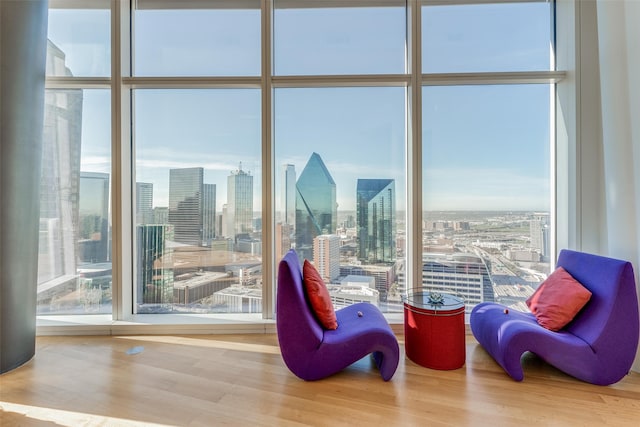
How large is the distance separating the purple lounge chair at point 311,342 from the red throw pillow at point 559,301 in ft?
4.15

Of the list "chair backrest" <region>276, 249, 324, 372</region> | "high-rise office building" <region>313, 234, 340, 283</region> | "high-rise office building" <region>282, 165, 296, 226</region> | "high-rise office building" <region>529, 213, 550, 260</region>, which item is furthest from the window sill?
"high-rise office building" <region>529, 213, 550, 260</region>

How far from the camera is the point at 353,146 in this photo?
10.3 feet

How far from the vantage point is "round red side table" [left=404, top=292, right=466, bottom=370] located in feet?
7.52

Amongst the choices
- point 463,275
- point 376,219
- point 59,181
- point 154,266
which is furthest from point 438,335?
point 59,181

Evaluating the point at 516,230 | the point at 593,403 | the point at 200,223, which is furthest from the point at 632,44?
the point at 200,223

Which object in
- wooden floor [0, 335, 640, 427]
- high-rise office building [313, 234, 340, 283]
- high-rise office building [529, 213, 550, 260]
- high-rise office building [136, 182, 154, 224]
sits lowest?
wooden floor [0, 335, 640, 427]

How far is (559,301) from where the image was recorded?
2246mm

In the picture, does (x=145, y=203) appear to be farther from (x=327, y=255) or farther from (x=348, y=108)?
(x=348, y=108)

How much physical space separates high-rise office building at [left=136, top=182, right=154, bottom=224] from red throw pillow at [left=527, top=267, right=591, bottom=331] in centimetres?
387

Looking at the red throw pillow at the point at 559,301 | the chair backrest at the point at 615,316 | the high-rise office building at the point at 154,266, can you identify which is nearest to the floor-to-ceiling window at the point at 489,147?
the red throw pillow at the point at 559,301

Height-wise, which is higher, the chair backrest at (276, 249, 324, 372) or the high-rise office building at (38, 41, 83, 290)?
the high-rise office building at (38, 41, 83, 290)

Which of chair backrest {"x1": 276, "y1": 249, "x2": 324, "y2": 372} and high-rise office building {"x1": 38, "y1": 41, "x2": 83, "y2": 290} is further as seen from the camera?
high-rise office building {"x1": 38, "y1": 41, "x2": 83, "y2": 290}

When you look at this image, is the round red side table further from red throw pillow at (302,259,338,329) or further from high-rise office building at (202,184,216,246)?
high-rise office building at (202,184,216,246)

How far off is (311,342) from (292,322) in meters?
0.20
